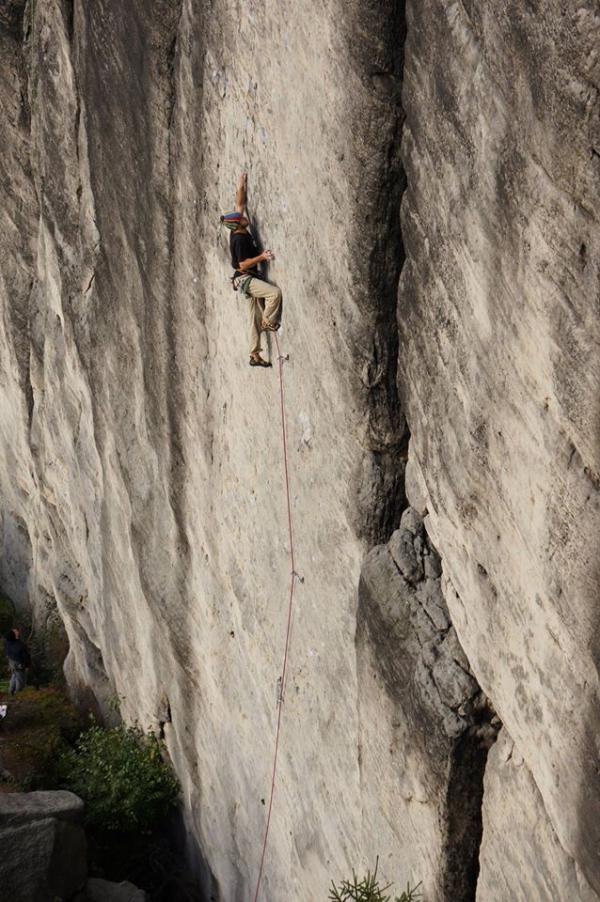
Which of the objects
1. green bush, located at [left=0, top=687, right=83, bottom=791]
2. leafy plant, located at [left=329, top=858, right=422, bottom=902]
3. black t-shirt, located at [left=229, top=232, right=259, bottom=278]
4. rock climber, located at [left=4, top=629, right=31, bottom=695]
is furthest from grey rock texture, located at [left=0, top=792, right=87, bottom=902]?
black t-shirt, located at [left=229, top=232, right=259, bottom=278]

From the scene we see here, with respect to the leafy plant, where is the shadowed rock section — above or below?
above

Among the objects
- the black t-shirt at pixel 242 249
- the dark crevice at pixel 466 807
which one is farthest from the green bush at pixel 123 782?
the black t-shirt at pixel 242 249

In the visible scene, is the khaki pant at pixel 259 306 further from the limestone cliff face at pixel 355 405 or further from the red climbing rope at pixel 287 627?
the red climbing rope at pixel 287 627

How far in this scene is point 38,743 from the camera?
16609mm

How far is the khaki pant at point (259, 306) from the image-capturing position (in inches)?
361

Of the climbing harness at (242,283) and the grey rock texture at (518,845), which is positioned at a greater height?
the climbing harness at (242,283)

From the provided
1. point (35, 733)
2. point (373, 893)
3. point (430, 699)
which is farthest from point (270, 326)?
point (35, 733)

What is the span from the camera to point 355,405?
833 cm

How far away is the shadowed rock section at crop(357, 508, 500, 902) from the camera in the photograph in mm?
7906

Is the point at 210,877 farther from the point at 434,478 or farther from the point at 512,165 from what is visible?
the point at 512,165

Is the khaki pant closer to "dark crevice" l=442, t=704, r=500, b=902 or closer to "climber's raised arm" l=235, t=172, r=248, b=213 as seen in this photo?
"climber's raised arm" l=235, t=172, r=248, b=213

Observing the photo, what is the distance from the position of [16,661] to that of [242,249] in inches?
452

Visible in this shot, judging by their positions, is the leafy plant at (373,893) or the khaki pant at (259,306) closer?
the leafy plant at (373,893)

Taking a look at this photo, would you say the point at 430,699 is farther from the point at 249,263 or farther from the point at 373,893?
the point at 249,263
